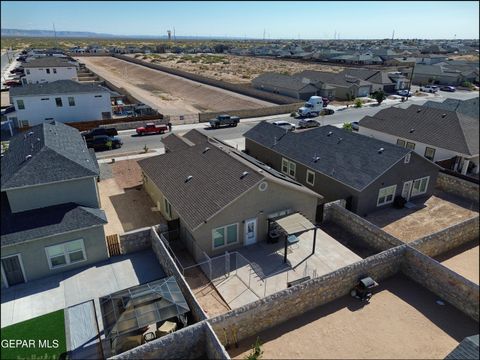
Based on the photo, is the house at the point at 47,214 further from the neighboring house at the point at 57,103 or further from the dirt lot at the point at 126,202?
the neighboring house at the point at 57,103

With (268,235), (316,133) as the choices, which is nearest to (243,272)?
(268,235)

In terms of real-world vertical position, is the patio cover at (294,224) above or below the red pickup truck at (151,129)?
above

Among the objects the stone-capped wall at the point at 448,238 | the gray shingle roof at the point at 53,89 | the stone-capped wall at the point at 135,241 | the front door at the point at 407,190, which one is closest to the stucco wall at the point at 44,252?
the stone-capped wall at the point at 135,241

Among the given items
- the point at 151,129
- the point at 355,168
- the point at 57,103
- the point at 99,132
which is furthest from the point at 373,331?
the point at 57,103

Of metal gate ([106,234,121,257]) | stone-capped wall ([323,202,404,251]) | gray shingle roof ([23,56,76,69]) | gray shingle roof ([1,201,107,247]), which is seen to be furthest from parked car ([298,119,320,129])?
gray shingle roof ([23,56,76,69])

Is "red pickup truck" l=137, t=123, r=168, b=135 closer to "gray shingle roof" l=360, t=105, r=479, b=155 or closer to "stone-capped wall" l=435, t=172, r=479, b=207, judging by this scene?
"gray shingle roof" l=360, t=105, r=479, b=155

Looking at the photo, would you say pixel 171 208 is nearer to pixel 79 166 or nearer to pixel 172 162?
pixel 172 162
